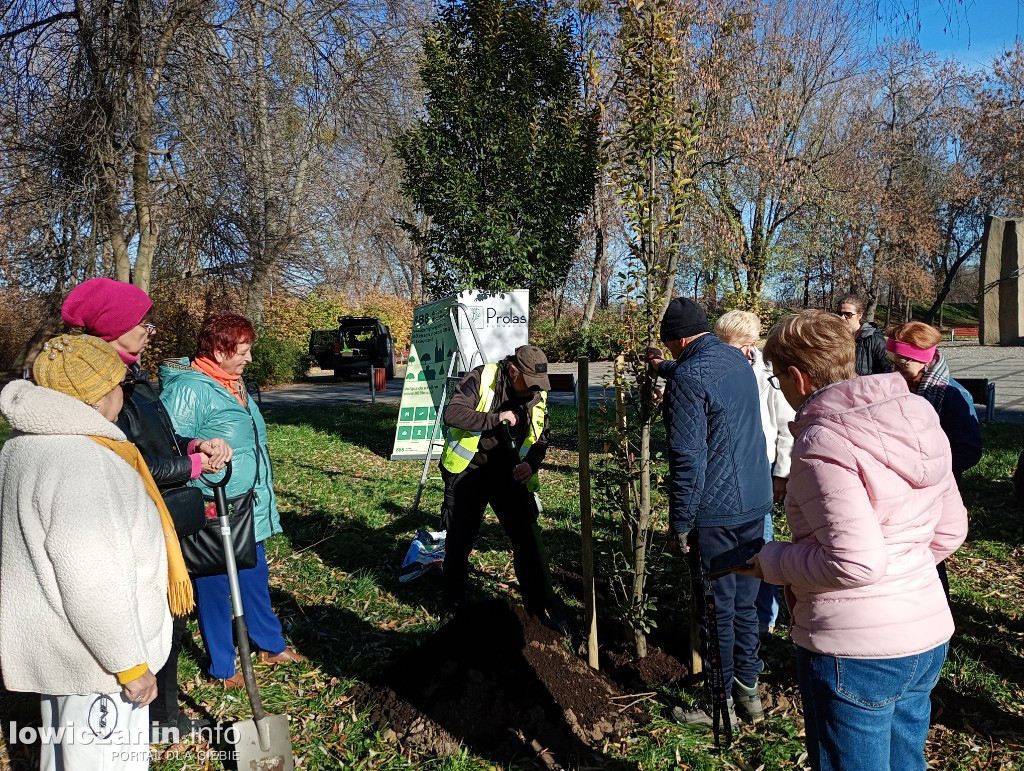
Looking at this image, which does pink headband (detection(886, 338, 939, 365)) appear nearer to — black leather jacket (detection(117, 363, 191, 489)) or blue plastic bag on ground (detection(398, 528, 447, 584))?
blue plastic bag on ground (detection(398, 528, 447, 584))

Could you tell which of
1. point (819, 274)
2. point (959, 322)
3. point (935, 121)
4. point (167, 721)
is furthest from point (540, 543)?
point (959, 322)

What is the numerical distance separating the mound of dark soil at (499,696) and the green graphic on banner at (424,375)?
5.23 meters

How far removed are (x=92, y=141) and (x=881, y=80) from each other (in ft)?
78.5

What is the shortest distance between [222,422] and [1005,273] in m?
6.91

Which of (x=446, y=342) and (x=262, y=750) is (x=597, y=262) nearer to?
(x=446, y=342)

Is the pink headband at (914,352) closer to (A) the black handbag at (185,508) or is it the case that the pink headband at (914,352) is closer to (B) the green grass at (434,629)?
(B) the green grass at (434,629)

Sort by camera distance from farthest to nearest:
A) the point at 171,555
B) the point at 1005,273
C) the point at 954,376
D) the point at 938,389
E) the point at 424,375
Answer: the point at 954,376 < the point at 424,375 < the point at 1005,273 < the point at 938,389 < the point at 171,555

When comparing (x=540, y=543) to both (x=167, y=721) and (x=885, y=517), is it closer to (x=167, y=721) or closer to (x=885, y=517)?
(x=167, y=721)

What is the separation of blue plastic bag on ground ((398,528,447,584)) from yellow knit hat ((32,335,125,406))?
3.28m

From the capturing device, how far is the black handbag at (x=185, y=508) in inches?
119

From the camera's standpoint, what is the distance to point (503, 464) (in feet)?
14.5

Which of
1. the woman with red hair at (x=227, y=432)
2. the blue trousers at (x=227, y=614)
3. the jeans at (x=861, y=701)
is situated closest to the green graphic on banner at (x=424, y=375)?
the woman with red hair at (x=227, y=432)

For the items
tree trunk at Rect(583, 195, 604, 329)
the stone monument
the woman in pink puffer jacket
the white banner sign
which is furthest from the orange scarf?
tree trunk at Rect(583, 195, 604, 329)

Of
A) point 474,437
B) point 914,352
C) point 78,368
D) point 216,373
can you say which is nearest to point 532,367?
point 474,437
